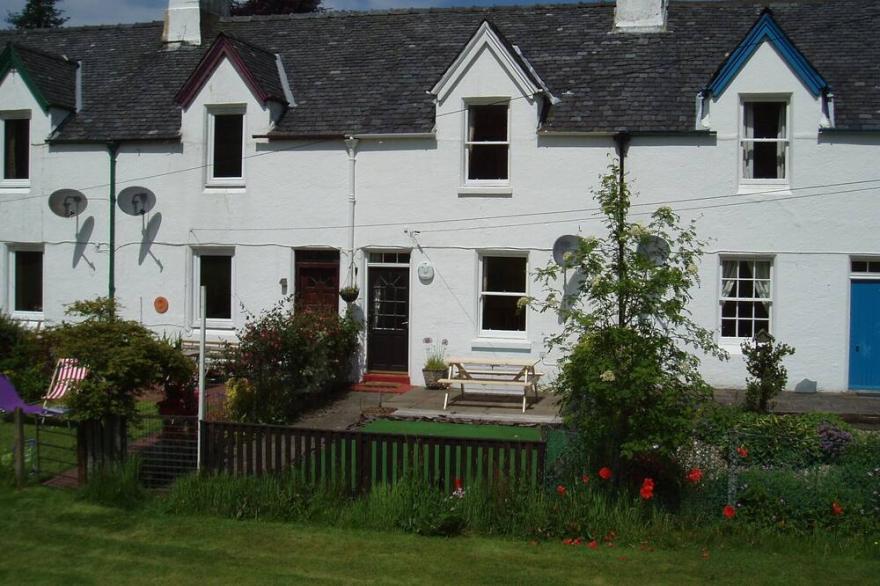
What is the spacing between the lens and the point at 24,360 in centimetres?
1584

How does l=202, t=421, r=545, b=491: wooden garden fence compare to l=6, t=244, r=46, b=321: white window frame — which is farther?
l=6, t=244, r=46, b=321: white window frame

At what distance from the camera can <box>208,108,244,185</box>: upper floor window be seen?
19.6 meters

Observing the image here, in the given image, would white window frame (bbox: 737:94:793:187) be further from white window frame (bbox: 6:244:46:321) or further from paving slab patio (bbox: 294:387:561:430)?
white window frame (bbox: 6:244:46:321)

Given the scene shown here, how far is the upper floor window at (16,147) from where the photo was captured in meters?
21.1

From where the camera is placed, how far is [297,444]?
10078 mm

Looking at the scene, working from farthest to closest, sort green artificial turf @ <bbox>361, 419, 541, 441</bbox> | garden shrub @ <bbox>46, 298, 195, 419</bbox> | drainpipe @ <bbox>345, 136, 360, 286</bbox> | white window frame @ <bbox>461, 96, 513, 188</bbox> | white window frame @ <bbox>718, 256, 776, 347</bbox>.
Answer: drainpipe @ <bbox>345, 136, 360, 286</bbox> < white window frame @ <bbox>461, 96, 513, 188</bbox> < white window frame @ <bbox>718, 256, 776, 347</bbox> < green artificial turf @ <bbox>361, 419, 541, 441</bbox> < garden shrub @ <bbox>46, 298, 195, 419</bbox>

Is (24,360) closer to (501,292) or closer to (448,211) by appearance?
(448,211)

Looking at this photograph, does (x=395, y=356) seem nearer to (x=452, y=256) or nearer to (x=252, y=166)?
(x=452, y=256)

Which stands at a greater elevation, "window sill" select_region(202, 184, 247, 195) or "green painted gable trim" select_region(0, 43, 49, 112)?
"green painted gable trim" select_region(0, 43, 49, 112)

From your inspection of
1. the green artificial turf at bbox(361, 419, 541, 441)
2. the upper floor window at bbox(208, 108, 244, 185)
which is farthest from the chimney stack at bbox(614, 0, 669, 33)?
the green artificial turf at bbox(361, 419, 541, 441)

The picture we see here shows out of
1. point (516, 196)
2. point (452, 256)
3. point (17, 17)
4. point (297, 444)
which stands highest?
point (17, 17)

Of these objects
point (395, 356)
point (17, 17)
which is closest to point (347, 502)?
point (395, 356)

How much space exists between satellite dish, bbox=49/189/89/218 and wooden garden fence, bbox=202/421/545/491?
11.4 m

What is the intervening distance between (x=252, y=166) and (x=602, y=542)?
12.9 metres
